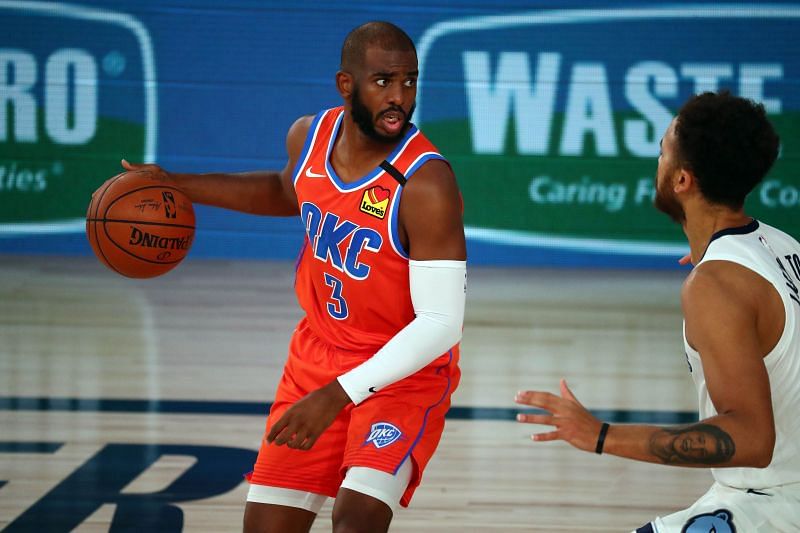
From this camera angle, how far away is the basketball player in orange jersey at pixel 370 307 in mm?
2354

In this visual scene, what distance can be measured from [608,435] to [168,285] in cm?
582

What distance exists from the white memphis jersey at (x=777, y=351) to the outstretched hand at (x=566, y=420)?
9.8 inches

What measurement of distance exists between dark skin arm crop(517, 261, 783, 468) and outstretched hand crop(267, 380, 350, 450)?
0.56 m

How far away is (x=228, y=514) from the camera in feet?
11.1

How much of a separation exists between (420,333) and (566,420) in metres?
0.61

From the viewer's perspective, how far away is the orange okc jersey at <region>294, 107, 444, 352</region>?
244 centimetres

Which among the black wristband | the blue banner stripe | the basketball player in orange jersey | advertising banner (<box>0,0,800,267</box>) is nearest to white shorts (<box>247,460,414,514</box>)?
the basketball player in orange jersey

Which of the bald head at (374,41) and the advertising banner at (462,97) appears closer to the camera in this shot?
the bald head at (374,41)

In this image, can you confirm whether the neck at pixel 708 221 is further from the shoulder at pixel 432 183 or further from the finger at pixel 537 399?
the shoulder at pixel 432 183

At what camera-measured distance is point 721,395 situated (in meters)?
1.74

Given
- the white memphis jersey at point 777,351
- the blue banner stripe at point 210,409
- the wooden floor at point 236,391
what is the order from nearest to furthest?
1. the white memphis jersey at point 777,351
2. the wooden floor at point 236,391
3. the blue banner stripe at point 210,409

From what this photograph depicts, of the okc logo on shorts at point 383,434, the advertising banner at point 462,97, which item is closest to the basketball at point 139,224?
the okc logo on shorts at point 383,434

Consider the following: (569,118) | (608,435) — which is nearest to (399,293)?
(608,435)

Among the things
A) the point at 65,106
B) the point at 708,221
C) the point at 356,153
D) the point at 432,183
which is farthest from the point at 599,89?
the point at 708,221
